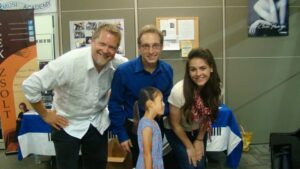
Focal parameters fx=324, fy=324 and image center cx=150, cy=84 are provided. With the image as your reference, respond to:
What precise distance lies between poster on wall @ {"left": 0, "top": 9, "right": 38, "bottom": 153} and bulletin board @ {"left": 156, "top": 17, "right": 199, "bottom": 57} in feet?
4.80

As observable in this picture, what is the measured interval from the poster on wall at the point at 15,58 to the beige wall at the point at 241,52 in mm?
399

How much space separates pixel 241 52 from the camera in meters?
3.79

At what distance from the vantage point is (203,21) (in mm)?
3744

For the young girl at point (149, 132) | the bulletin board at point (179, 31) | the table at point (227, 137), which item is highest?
the bulletin board at point (179, 31)

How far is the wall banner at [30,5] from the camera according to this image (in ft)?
12.5

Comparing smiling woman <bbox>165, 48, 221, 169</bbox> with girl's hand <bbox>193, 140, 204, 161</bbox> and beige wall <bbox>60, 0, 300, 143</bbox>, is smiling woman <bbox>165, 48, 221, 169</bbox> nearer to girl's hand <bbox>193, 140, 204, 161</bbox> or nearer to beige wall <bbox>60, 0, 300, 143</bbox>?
girl's hand <bbox>193, 140, 204, 161</bbox>

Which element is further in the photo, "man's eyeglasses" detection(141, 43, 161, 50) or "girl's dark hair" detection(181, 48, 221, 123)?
"girl's dark hair" detection(181, 48, 221, 123)

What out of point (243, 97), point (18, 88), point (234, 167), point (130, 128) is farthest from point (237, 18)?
point (18, 88)

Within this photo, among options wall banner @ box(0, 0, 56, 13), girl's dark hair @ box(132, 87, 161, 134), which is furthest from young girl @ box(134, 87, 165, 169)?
wall banner @ box(0, 0, 56, 13)

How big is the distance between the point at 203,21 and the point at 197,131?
2029 millimetres

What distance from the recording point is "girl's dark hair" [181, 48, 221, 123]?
6.00ft

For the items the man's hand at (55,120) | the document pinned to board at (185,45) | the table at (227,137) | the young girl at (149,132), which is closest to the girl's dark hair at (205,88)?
the young girl at (149,132)

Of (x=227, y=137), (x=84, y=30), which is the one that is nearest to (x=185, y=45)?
(x=84, y=30)

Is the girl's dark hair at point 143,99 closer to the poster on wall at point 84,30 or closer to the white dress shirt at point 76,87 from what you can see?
the white dress shirt at point 76,87
